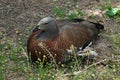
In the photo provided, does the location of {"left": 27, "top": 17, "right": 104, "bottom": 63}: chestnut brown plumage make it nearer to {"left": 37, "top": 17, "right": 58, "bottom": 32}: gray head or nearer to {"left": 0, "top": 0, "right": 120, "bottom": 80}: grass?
{"left": 37, "top": 17, "right": 58, "bottom": 32}: gray head

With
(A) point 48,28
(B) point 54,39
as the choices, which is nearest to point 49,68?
(B) point 54,39

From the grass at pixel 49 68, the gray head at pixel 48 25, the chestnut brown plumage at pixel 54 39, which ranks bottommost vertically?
the grass at pixel 49 68

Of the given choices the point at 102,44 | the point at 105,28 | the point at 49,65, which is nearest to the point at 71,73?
the point at 49,65

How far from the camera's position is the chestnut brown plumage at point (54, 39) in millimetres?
6016

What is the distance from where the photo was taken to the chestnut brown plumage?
6.02m

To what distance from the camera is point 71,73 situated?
5.64m

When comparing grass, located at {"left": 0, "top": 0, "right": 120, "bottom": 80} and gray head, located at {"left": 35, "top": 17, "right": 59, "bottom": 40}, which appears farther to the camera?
gray head, located at {"left": 35, "top": 17, "right": 59, "bottom": 40}

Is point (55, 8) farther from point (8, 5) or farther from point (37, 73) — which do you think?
point (37, 73)

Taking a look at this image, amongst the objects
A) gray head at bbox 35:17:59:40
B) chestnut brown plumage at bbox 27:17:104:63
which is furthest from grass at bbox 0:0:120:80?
gray head at bbox 35:17:59:40

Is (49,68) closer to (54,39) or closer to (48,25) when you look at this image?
(54,39)

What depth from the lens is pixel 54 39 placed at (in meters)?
6.10

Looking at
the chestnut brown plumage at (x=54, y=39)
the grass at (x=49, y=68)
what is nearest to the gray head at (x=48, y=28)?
the chestnut brown plumage at (x=54, y=39)

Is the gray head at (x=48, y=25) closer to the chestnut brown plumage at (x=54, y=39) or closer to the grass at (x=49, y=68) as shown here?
the chestnut brown plumage at (x=54, y=39)

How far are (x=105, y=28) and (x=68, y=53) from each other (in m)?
1.39
